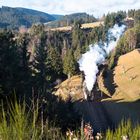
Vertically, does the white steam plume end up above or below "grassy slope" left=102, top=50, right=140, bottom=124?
above

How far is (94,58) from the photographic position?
112062 mm

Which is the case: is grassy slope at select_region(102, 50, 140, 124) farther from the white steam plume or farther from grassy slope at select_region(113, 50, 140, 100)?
the white steam plume

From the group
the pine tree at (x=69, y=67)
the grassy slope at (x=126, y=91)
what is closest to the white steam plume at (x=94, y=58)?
the pine tree at (x=69, y=67)

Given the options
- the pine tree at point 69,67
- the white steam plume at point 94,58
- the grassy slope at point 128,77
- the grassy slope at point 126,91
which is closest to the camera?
the grassy slope at point 126,91

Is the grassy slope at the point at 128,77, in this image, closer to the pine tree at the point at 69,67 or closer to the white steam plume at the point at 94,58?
the white steam plume at the point at 94,58

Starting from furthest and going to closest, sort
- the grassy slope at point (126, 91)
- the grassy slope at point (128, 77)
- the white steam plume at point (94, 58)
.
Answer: the white steam plume at point (94, 58) → the grassy slope at point (128, 77) → the grassy slope at point (126, 91)

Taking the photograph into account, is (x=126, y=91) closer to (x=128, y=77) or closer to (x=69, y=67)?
(x=128, y=77)

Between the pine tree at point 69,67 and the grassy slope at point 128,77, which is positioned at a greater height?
the pine tree at point 69,67

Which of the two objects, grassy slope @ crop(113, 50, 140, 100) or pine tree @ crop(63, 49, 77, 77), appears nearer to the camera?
grassy slope @ crop(113, 50, 140, 100)

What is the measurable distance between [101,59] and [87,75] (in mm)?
18586

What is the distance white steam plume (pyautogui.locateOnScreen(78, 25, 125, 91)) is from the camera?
9487 centimetres

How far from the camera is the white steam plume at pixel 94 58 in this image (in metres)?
94.9

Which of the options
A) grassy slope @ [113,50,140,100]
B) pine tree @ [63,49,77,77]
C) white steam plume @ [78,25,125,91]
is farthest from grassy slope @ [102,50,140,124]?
pine tree @ [63,49,77,77]

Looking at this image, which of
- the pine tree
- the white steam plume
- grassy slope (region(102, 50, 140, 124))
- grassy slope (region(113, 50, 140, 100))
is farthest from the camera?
the pine tree
